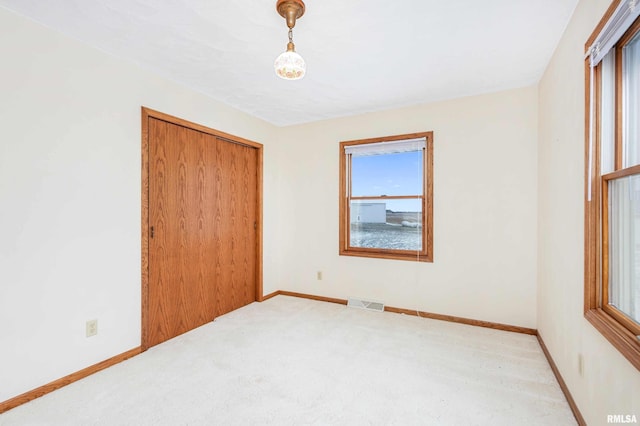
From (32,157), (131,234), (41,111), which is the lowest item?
(131,234)

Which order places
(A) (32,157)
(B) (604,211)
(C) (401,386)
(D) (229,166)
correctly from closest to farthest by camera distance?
(B) (604,211)
(A) (32,157)
(C) (401,386)
(D) (229,166)

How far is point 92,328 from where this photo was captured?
217 centimetres

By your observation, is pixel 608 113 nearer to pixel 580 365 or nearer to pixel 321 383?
pixel 580 365

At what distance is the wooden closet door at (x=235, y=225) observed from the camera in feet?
10.9

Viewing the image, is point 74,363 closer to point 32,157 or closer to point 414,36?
point 32,157

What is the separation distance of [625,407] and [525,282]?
1.88 metres

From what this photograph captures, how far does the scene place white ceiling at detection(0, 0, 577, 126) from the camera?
5.74 feet

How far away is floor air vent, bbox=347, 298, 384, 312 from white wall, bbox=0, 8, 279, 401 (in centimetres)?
227

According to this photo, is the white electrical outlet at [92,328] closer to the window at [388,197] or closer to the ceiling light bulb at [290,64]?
the ceiling light bulb at [290,64]

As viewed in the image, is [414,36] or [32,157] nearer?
[32,157]

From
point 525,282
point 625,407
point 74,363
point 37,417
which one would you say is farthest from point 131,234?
point 525,282

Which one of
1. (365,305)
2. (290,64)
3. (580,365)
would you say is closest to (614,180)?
(580,365)

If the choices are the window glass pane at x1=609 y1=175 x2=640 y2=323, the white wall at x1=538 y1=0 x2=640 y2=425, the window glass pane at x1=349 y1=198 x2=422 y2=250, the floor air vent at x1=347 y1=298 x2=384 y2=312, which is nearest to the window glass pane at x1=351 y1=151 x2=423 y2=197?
the window glass pane at x1=349 y1=198 x2=422 y2=250

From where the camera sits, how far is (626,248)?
4.36 ft
